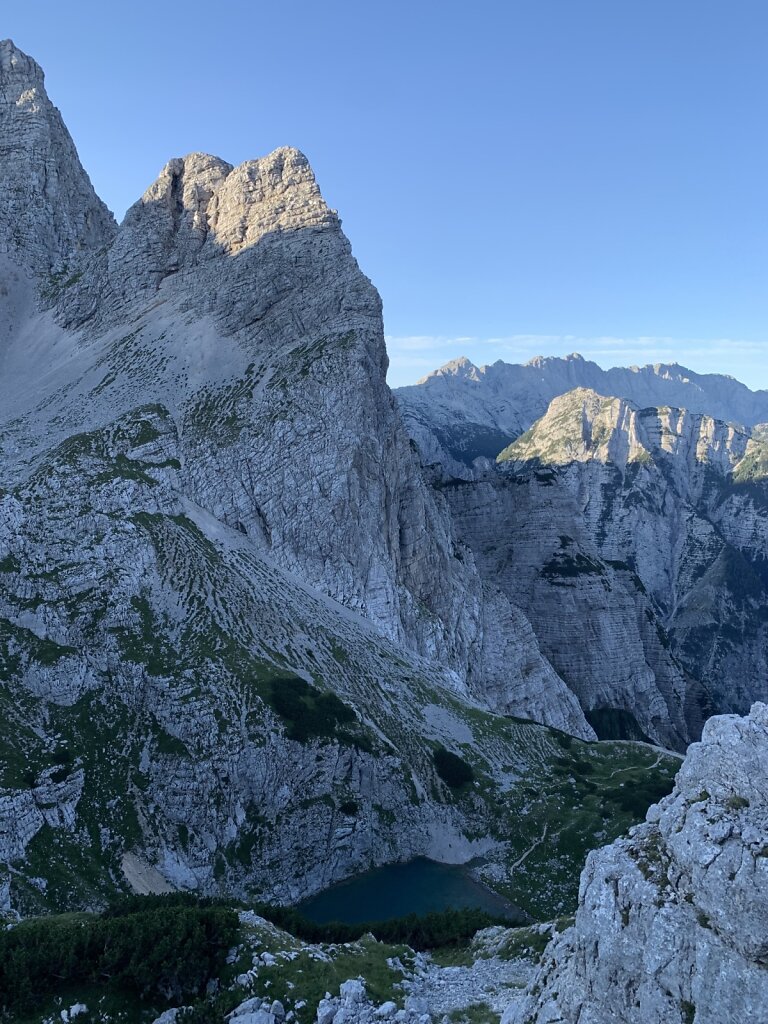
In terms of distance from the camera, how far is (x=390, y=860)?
2726 inches

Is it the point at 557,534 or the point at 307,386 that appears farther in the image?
the point at 557,534

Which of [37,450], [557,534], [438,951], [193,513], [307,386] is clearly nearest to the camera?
[438,951]

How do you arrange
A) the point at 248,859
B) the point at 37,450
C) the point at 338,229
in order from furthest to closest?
the point at 338,229 → the point at 37,450 → the point at 248,859

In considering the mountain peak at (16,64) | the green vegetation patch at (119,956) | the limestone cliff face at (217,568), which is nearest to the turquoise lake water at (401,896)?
the limestone cliff face at (217,568)

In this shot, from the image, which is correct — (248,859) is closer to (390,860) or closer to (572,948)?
(390,860)

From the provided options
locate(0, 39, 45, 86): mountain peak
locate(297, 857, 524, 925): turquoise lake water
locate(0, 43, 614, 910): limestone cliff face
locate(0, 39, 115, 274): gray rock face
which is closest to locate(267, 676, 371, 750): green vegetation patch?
locate(0, 43, 614, 910): limestone cliff face

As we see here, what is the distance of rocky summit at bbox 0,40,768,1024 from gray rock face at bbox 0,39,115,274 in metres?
0.71

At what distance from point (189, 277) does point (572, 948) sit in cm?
14002

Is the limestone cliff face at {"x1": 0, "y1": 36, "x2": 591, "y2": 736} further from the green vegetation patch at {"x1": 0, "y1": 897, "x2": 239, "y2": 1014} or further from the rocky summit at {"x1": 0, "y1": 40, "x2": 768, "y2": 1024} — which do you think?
the green vegetation patch at {"x1": 0, "y1": 897, "x2": 239, "y2": 1014}

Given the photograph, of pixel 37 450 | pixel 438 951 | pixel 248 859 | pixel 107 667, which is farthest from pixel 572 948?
pixel 37 450

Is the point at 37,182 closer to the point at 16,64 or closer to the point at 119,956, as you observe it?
the point at 16,64

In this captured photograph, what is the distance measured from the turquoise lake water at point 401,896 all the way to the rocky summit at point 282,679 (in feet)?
4.85

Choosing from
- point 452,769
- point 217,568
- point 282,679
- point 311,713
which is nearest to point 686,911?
point 311,713

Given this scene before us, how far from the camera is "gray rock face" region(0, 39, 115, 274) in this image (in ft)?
514
